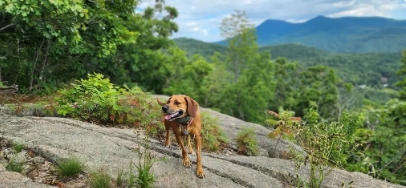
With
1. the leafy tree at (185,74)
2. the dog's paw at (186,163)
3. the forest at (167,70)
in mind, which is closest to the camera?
the dog's paw at (186,163)

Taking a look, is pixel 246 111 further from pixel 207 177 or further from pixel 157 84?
pixel 207 177

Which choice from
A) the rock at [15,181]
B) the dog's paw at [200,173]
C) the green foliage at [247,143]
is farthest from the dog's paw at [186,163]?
the green foliage at [247,143]

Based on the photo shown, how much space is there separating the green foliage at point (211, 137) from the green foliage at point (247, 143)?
1.46 ft

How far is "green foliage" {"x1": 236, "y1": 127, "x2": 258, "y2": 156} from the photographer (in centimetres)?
973

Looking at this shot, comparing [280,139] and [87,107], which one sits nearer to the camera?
[87,107]

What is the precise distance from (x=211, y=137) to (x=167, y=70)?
31067 millimetres

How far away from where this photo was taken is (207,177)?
647 centimetres

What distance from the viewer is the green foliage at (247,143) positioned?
31.9 feet

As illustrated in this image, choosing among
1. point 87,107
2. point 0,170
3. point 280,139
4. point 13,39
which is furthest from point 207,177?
point 13,39

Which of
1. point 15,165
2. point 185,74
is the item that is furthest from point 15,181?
point 185,74

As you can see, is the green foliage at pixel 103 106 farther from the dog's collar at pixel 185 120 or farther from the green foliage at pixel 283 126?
the green foliage at pixel 283 126

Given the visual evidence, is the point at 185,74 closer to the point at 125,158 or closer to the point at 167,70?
the point at 167,70

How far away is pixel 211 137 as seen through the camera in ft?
29.8

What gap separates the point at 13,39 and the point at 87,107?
6906mm
